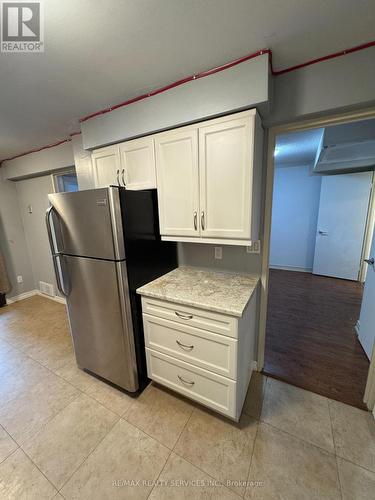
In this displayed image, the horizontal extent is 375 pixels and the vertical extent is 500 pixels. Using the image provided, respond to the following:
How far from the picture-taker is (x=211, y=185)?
1.41 m

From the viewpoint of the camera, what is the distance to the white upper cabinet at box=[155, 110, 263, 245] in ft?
4.24

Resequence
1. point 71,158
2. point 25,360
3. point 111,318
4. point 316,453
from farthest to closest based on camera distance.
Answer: point 71,158 < point 25,360 < point 111,318 < point 316,453

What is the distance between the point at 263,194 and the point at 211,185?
0.49 meters

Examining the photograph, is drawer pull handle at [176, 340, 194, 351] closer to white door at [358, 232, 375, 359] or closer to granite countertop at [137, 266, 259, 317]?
granite countertop at [137, 266, 259, 317]

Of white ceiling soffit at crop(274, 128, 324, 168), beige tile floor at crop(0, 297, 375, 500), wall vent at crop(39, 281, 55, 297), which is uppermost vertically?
white ceiling soffit at crop(274, 128, 324, 168)

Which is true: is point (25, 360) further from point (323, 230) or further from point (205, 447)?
point (323, 230)

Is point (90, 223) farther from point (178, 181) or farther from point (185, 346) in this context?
point (185, 346)

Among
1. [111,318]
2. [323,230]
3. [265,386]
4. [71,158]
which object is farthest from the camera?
[323,230]

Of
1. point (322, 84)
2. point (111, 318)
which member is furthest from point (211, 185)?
point (111, 318)

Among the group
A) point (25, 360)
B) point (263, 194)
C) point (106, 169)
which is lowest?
point (25, 360)

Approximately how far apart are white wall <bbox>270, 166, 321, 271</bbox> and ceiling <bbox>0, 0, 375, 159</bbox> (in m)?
3.74

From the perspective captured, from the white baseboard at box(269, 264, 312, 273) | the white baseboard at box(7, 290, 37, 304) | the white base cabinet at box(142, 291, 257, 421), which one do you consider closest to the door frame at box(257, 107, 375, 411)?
the white base cabinet at box(142, 291, 257, 421)

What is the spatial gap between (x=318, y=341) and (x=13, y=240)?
16.0 ft

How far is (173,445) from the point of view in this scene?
A: 1.30 m
